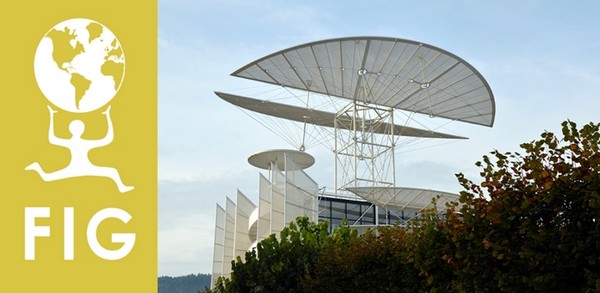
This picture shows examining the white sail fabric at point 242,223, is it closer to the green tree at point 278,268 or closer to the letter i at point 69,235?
the green tree at point 278,268

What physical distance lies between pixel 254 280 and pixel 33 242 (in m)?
6.20

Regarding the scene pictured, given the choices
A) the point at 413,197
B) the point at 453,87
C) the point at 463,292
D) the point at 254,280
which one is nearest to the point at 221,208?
the point at 413,197

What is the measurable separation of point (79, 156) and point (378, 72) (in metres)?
33.7

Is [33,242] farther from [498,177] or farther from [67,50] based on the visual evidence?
[498,177]

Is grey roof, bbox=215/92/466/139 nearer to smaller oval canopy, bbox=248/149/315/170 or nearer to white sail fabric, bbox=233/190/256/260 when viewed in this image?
smaller oval canopy, bbox=248/149/315/170

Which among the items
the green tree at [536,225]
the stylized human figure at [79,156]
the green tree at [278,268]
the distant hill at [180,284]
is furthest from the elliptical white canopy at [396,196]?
the distant hill at [180,284]

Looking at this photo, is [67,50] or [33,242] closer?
[33,242]

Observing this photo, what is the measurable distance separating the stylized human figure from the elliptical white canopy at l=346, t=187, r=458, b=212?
3316cm

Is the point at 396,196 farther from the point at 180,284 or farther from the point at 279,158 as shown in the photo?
the point at 180,284

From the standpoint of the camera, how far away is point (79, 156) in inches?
498

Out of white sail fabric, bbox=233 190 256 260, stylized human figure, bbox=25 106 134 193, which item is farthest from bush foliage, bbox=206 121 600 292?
white sail fabric, bbox=233 190 256 260

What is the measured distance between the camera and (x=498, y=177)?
830cm

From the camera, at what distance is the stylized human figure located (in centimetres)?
1229

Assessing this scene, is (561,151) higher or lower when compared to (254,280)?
higher
